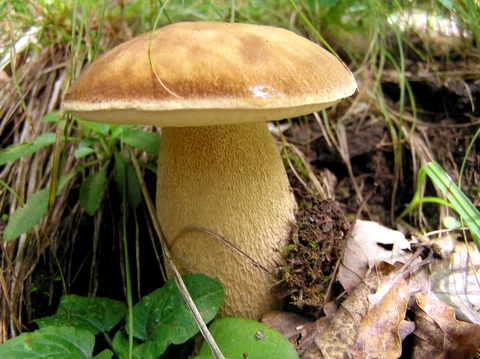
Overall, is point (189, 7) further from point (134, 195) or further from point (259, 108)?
point (259, 108)

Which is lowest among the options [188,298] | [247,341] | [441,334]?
[441,334]

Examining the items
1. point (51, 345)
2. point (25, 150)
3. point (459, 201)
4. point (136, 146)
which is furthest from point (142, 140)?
point (459, 201)

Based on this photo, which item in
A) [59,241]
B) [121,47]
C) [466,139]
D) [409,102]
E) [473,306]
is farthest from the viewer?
[409,102]

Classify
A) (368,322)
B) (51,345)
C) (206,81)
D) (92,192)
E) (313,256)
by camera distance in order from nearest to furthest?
(206,81) → (51,345) → (368,322) → (313,256) → (92,192)

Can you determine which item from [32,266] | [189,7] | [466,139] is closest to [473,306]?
[466,139]

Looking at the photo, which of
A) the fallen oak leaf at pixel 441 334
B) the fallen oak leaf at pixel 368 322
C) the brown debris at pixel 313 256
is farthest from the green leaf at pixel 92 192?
the fallen oak leaf at pixel 441 334

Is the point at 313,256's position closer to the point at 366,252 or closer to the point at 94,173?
the point at 366,252

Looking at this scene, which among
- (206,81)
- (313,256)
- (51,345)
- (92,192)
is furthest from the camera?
(92,192)
